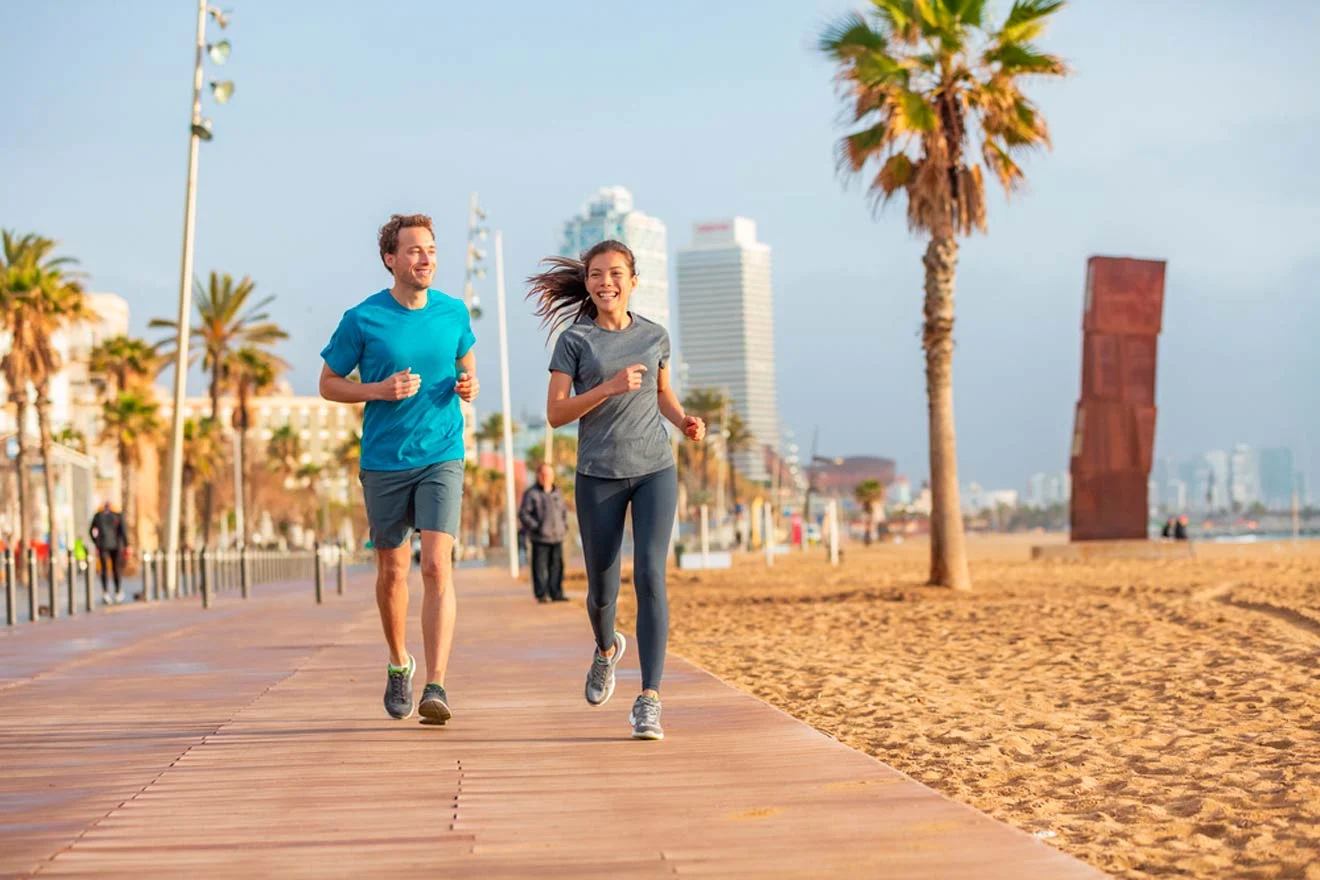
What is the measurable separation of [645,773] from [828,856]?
149cm

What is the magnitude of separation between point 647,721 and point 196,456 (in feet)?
219

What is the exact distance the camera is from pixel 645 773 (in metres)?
5.40

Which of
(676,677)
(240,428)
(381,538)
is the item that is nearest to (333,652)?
(676,677)

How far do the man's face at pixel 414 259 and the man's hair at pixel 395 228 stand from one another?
2 cm

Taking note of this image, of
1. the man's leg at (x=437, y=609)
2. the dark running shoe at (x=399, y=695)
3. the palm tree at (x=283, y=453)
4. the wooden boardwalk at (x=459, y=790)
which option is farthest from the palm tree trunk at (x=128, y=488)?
the man's leg at (x=437, y=609)

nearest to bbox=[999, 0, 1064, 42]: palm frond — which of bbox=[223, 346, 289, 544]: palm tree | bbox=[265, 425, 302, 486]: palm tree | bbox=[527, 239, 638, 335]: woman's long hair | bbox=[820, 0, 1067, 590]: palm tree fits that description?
A: bbox=[820, 0, 1067, 590]: palm tree

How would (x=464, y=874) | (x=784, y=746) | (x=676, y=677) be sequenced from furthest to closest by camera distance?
(x=676, y=677), (x=784, y=746), (x=464, y=874)

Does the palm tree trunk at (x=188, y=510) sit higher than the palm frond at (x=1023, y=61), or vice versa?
the palm frond at (x=1023, y=61)

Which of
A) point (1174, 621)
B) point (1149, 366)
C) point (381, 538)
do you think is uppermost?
point (1149, 366)

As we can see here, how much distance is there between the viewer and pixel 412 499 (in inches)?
261

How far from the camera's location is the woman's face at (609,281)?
6426 mm

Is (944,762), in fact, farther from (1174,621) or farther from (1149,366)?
(1149,366)

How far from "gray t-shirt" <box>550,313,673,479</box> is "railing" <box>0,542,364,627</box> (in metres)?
11.1

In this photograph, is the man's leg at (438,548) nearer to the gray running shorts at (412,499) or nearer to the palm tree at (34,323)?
the gray running shorts at (412,499)
